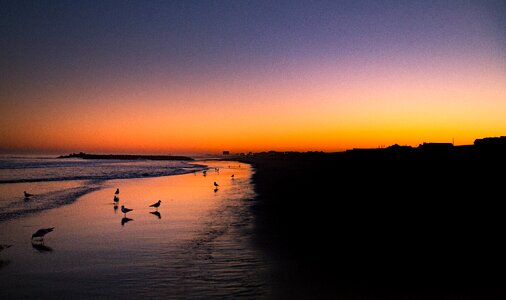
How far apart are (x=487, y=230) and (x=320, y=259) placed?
4922mm

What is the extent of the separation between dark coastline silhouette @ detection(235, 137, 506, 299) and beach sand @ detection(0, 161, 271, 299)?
2.91ft

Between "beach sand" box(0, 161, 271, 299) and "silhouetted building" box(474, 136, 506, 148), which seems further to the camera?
"silhouetted building" box(474, 136, 506, 148)

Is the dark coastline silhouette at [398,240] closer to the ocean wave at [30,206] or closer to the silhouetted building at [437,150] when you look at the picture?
the ocean wave at [30,206]

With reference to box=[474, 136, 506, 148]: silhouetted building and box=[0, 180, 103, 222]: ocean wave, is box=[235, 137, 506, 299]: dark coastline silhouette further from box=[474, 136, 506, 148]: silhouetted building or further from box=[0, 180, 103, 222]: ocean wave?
box=[0, 180, 103, 222]: ocean wave

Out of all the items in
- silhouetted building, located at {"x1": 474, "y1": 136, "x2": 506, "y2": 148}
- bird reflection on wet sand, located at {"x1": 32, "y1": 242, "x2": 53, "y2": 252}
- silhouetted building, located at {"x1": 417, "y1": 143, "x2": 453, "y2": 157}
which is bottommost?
bird reflection on wet sand, located at {"x1": 32, "y1": 242, "x2": 53, "y2": 252}

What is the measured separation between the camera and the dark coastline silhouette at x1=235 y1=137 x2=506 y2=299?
780 centimetres

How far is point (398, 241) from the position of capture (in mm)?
10938

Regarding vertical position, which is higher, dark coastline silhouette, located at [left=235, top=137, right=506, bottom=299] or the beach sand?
dark coastline silhouette, located at [left=235, top=137, right=506, bottom=299]

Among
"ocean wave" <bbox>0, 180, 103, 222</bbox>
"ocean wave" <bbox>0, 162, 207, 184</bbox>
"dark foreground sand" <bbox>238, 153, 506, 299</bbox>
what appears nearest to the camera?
"dark foreground sand" <bbox>238, 153, 506, 299</bbox>

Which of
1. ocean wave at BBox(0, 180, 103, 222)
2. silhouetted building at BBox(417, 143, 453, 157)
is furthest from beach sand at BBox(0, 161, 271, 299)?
silhouetted building at BBox(417, 143, 453, 157)

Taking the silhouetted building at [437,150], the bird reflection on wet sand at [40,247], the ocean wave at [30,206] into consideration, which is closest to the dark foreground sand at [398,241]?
the bird reflection on wet sand at [40,247]

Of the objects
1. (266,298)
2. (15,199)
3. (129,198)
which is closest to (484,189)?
(266,298)

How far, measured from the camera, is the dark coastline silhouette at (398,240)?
307 inches

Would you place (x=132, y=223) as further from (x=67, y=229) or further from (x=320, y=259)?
(x=320, y=259)
